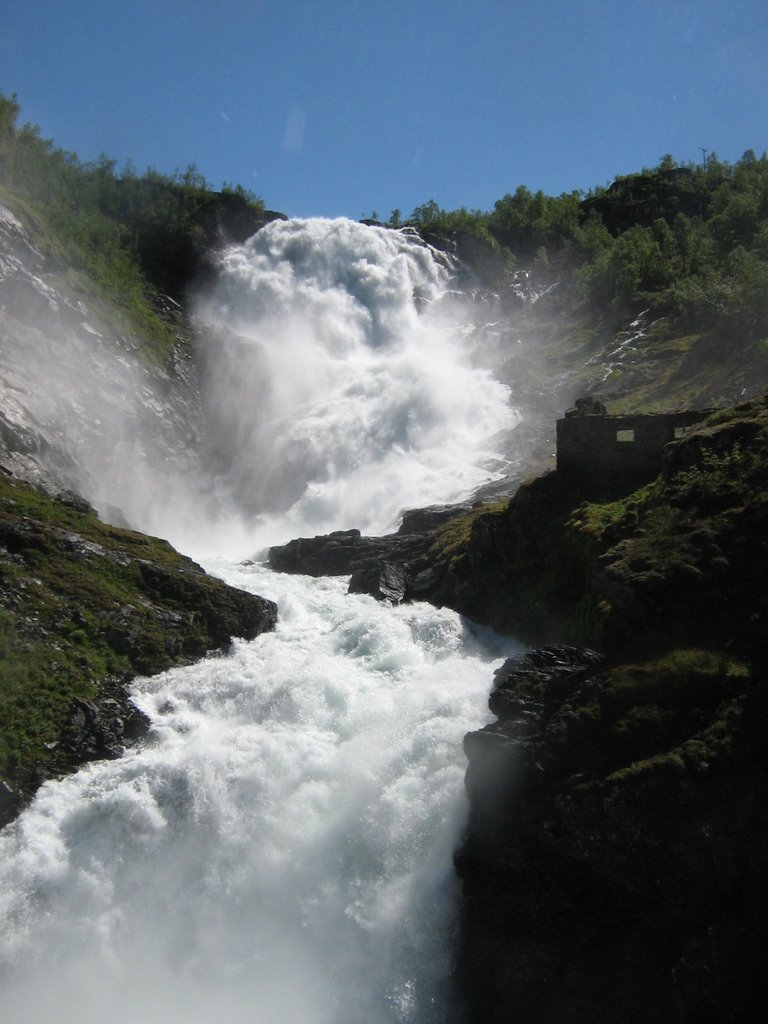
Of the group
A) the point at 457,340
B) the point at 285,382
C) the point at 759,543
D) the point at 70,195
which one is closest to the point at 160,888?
the point at 759,543

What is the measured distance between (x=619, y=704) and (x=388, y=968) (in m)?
6.05

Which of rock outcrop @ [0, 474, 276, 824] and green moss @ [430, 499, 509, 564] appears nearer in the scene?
rock outcrop @ [0, 474, 276, 824]

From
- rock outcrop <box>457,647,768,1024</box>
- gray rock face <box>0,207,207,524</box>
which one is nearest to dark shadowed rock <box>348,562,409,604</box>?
rock outcrop <box>457,647,768,1024</box>

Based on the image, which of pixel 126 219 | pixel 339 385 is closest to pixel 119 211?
pixel 126 219

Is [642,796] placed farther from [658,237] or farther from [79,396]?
[658,237]

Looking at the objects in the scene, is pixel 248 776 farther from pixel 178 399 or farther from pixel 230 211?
pixel 230 211

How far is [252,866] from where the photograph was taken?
49.2 feet

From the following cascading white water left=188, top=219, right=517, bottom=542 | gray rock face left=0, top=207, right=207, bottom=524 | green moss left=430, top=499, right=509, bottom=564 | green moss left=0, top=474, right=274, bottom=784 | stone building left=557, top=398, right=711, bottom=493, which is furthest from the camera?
cascading white water left=188, top=219, right=517, bottom=542

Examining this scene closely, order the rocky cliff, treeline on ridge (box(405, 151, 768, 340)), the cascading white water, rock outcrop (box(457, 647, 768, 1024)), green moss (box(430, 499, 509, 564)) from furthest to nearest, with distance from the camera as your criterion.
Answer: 1. treeline on ridge (box(405, 151, 768, 340))
2. the cascading white water
3. green moss (box(430, 499, 509, 564))
4. the rocky cliff
5. rock outcrop (box(457, 647, 768, 1024))

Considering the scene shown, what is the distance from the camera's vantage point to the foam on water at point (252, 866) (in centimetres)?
1321

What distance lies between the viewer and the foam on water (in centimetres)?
1321

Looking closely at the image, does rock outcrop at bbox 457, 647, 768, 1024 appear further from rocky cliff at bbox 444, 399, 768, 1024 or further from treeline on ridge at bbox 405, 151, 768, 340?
treeline on ridge at bbox 405, 151, 768, 340

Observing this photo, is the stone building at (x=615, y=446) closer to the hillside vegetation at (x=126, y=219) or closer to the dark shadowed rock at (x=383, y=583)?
the dark shadowed rock at (x=383, y=583)

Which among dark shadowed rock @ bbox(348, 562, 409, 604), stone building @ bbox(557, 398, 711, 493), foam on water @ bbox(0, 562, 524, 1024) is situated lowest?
foam on water @ bbox(0, 562, 524, 1024)
